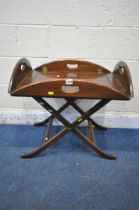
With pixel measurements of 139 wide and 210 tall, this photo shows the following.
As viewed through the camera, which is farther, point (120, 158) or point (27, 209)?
point (120, 158)

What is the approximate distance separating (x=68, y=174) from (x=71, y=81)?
0.64 metres

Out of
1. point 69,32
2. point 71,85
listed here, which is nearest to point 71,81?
point 71,85

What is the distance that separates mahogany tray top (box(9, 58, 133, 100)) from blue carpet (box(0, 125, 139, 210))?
0.54 meters

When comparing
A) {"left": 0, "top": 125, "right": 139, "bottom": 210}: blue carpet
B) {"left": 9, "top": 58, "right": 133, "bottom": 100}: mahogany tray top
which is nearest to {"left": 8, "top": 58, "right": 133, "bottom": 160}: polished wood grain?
{"left": 9, "top": 58, "right": 133, "bottom": 100}: mahogany tray top

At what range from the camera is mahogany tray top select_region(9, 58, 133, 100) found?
1.24 meters

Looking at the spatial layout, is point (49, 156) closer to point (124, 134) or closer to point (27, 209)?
point (27, 209)

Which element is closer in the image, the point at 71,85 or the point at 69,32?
the point at 71,85

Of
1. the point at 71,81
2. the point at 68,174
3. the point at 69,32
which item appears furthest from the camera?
the point at 69,32

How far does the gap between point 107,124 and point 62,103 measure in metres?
0.47

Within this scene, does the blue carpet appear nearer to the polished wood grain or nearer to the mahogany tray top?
the polished wood grain

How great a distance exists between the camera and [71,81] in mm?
1205

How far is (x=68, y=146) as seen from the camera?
171 cm

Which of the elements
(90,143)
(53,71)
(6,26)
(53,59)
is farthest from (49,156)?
(6,26)

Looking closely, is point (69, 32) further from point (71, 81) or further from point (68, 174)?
point (68, 174)
